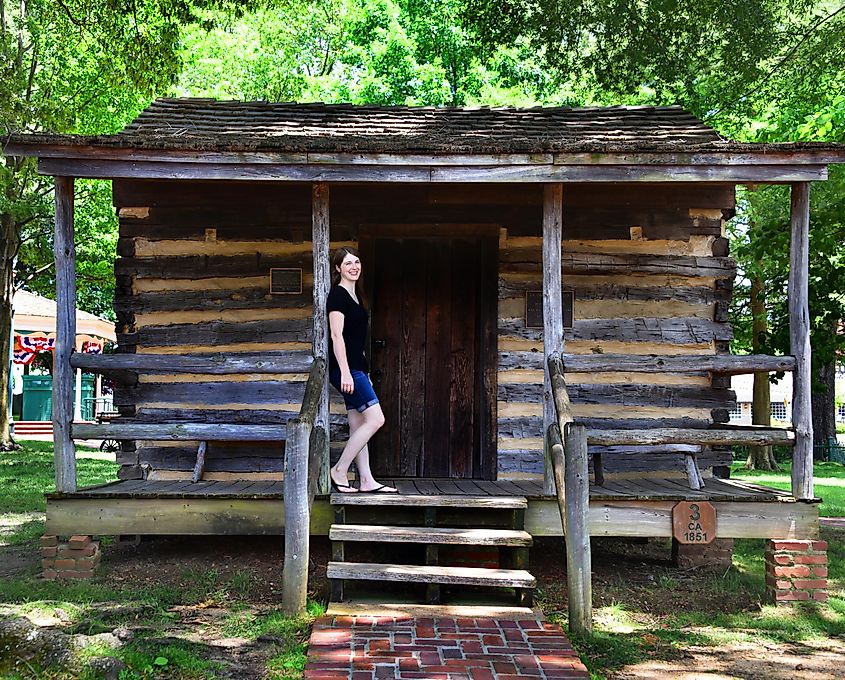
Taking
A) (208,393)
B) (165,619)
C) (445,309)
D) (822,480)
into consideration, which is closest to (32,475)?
(208,393)

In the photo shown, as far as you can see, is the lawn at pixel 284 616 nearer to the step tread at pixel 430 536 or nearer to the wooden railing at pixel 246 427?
the step tread at pixel 430 536

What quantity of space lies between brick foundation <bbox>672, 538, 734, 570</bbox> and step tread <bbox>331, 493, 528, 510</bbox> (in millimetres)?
2386

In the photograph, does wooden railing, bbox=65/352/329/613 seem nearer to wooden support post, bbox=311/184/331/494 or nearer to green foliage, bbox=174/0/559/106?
wooden support post, bbox=311/184/331/494

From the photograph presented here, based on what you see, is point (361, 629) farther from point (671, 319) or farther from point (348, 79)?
point (348, 79)

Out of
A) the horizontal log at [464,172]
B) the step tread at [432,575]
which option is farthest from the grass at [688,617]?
the horizontal log at [464,172]

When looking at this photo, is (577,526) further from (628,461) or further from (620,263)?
(620,263)

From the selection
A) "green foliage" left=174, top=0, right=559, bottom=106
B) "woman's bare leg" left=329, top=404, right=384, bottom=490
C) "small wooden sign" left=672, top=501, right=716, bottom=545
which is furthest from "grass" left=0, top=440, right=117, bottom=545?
"green foliage" left=174, top=0, right=559, bottom=106

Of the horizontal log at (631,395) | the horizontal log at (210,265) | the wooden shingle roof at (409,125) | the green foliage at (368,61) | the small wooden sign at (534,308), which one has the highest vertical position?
the green foliage at (368,61)

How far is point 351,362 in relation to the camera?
6863 mm

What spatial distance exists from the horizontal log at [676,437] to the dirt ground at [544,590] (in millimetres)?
1238

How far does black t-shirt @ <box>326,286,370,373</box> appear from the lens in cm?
676

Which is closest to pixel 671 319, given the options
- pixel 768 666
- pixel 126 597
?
pixel 768 666

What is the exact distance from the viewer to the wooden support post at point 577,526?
5.89 metres

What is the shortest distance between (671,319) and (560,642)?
4.31m
